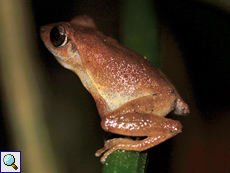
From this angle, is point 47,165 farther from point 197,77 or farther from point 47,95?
point 197,77

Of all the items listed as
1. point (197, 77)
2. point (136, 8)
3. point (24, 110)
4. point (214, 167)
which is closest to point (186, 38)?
point (197, 77)

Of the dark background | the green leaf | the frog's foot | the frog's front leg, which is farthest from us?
the dark background

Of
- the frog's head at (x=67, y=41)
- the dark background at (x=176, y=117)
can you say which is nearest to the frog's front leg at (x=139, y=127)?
the frog's head at (x=67, y=41)

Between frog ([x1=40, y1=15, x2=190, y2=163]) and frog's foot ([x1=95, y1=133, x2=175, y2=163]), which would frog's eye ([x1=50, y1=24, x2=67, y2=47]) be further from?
frog's foot ([x1=95, y1=133, x2=175, y2=163])

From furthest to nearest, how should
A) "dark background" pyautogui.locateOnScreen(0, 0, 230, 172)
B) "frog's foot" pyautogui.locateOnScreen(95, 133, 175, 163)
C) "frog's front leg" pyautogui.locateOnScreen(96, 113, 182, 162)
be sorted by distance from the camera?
"dark background" pyautogui.locateOnScreen(0, 0, 230, 172) < "frog's front leg" pyautogui.locateOnScreen(96, 113, 182, 162) < "frog's foot" pyautogui.locateOnScreen(95, 133, 175, 163)

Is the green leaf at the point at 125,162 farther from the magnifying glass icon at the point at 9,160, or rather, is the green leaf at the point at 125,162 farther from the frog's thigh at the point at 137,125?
the magnifying glass icon at the point at 9,160

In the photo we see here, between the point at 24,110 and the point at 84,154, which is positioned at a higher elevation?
the point at 24,110

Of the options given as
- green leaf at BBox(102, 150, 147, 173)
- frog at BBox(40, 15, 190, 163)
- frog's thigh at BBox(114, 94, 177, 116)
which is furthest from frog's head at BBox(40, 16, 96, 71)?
green leaf at BBox(102, 150, 147, 173)
